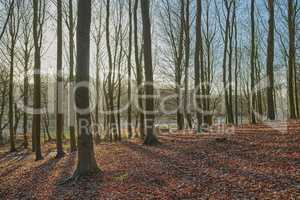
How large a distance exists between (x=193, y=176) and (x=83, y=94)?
3.57 metres

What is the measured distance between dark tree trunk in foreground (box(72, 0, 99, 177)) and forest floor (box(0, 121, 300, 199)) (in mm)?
437

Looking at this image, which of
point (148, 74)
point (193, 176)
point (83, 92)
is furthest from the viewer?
point (148, 74)

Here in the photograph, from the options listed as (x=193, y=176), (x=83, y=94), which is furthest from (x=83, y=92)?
(x=193, y=176)

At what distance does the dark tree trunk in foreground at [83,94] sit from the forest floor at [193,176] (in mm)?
437

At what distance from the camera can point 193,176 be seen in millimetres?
6387

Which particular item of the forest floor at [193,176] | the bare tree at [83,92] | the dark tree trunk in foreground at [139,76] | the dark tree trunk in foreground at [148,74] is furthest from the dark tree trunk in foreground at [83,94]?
the dark tree trunk in foreground at [139,76]

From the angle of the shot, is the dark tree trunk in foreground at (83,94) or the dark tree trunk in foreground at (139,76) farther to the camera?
the dark tree trunk in foreground at (139,76)

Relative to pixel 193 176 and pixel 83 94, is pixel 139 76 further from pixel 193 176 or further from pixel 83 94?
pixel 193 176

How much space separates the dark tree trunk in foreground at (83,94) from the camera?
7.49 m

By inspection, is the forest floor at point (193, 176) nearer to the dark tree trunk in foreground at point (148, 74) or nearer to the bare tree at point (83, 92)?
the bare tree at point (83, 92)

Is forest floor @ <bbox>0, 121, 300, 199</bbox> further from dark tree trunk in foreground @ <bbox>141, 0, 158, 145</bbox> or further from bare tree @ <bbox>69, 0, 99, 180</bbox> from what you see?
dark tree trunk in foreground @ <bbox>141, 0, 158, 145</bbox>

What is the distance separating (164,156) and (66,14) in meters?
11.8

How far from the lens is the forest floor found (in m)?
5.21

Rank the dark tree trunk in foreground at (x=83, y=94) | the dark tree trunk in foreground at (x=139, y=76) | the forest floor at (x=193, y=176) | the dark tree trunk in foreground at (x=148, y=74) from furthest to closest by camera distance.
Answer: the dark tree trunk in foreground at (x=139, y=76) → the dark tree trunk in foreground at (x=148, y=74) → the dark tree trunk in foreground at (x=83, y=94) → the forest floor at (x=193, y=176)
